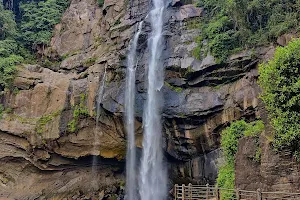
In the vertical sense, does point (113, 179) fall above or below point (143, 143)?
below

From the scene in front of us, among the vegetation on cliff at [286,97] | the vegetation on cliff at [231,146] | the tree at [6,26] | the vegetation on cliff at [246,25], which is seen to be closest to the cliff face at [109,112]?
the vegetation on cliff at [246,25]

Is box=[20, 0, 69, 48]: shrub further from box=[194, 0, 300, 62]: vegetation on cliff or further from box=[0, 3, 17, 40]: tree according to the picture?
box=[194, 0, 300, 62]: vegetation on cliff

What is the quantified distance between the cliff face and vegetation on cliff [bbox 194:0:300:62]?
2.07 feet

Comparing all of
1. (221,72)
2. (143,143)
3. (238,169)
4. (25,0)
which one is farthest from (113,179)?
(25,0)

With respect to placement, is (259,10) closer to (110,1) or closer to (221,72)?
(221,72)

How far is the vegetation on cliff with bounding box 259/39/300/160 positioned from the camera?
9.73 metres

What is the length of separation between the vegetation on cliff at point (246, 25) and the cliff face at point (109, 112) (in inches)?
24.8

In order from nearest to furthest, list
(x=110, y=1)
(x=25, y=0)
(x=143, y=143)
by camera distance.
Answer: (x=143, y=143), (x=110, y=1), (x=25, y=0)

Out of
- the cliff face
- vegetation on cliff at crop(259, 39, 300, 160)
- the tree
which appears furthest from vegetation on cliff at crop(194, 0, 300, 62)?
the tree

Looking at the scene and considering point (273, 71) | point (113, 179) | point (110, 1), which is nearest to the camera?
point (273, 71)

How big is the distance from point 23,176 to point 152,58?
33.8 feet

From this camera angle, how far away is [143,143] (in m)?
19.1

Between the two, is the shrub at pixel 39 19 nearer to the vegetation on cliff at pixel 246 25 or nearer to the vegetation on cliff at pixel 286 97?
the vegetation on cliff at pixel 246 25

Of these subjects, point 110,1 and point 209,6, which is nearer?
point 209,6
